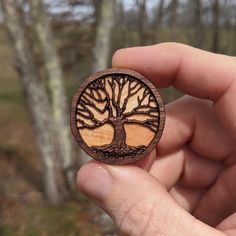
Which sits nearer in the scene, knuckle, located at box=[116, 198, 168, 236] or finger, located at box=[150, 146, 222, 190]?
knuckle, located at box=[116, 198, 168, 236]

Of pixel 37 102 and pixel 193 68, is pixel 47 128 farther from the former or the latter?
pixel 193 68

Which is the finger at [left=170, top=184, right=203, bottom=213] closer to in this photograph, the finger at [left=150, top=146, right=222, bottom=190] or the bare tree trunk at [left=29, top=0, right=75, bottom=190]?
the finger at [left=150, top=146, right=222, bottom=190]

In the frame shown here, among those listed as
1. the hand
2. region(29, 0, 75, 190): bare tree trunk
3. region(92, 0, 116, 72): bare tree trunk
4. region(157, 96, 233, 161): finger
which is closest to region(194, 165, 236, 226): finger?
the hand

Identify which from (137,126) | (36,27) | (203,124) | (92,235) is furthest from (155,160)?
(36,27)

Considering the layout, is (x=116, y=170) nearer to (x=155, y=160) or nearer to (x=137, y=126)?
(x=137, y=126)

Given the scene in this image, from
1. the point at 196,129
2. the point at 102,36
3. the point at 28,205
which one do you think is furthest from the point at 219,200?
the point at 28,205

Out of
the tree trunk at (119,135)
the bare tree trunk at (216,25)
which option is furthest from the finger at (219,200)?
the bare tree trunk at (216,25)

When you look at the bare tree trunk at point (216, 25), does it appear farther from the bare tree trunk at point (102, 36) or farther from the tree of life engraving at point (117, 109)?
the tree of life engraving at point (117, 109)
